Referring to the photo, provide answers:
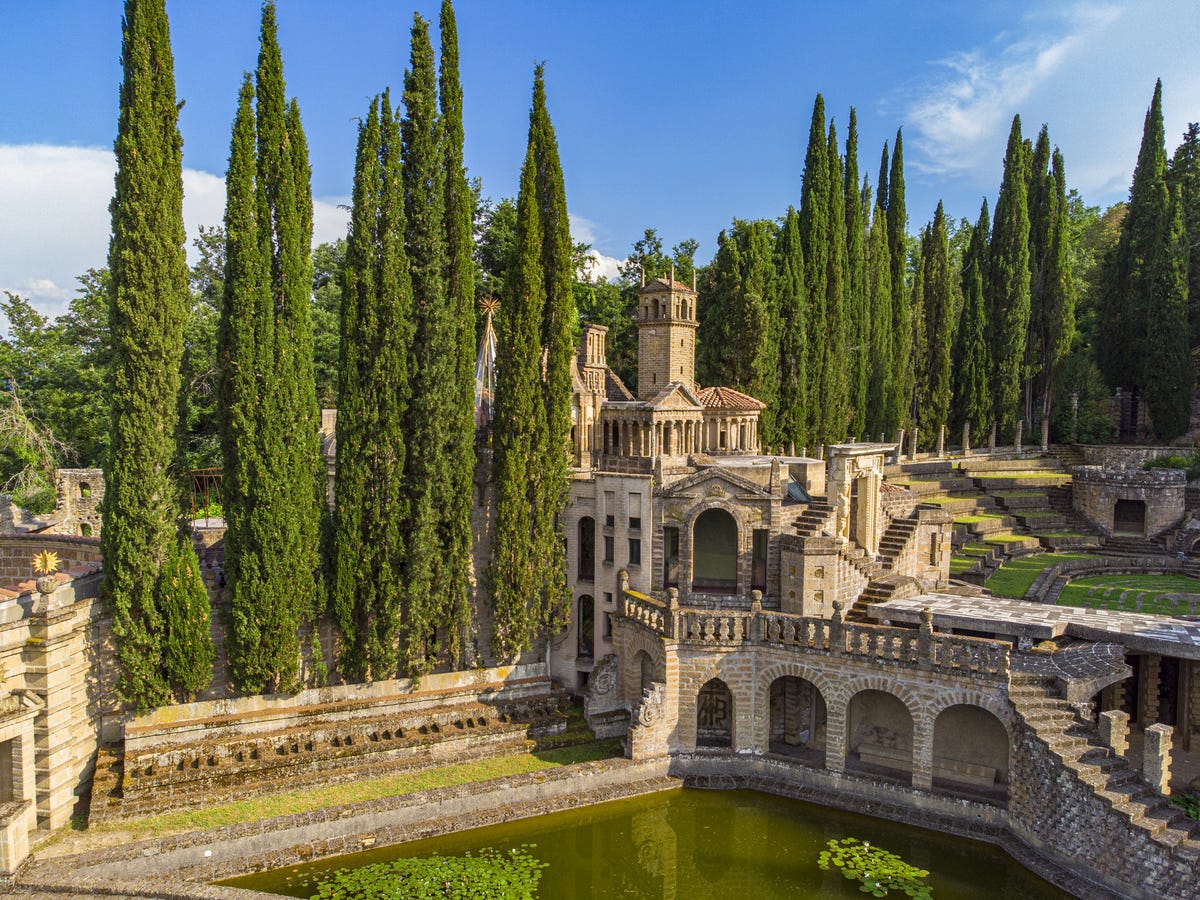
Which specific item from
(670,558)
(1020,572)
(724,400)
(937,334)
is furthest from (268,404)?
(937,334)

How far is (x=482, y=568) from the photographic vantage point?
2383 cm

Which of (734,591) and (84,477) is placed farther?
(84,477)

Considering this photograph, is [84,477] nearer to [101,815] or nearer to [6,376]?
[6,376]

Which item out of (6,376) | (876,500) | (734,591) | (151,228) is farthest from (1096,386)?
(6,376)

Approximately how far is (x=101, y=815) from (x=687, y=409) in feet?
58.6

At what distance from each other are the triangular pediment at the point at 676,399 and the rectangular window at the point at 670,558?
12.8ft

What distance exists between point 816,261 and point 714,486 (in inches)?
739

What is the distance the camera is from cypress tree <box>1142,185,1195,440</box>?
43.1 m

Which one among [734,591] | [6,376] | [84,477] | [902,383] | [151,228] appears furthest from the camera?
[902,383]

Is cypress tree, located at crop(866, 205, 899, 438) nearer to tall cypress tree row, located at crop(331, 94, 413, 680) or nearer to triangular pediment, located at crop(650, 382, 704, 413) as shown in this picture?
triangular pediment, located at crop(650, 382, 704, 413)

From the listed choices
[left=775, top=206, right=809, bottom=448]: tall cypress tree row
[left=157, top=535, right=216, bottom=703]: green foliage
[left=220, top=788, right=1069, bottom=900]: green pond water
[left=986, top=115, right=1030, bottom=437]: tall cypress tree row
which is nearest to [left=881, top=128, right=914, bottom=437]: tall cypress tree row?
[left=986, top=115, right=1030, bottom=437]: tall cypress tree row

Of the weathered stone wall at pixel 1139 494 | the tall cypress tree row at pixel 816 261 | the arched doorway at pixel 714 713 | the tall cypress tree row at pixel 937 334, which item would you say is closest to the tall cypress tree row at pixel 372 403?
the arched doorway at pixel 714 713

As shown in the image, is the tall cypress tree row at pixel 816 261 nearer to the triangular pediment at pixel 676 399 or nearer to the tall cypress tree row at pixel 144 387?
the triangular pediment at pixel 676 399

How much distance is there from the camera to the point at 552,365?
913 inches
